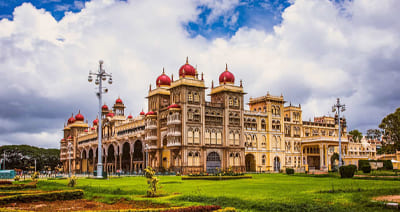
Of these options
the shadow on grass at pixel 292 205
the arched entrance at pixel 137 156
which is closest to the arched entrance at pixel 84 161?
the arched entrance at pixel 137 156

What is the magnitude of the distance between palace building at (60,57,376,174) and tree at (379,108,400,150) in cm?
1152

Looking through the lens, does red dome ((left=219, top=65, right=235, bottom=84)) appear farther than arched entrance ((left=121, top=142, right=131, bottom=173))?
No

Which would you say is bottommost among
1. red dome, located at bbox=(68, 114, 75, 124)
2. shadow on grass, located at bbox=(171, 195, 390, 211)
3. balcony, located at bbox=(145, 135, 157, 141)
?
shadow on grass, located at bbox=(171, 195, 390, 211)

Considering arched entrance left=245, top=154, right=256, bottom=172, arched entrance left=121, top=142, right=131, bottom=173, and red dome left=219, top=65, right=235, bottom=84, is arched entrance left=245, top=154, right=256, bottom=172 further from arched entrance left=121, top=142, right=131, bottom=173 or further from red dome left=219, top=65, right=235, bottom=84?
arched entrance left=121, top=142, right=131, bottom=173

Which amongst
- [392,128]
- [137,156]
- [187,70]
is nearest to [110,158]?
[137,156]

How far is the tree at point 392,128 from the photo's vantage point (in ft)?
227

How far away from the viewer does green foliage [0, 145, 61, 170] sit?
119 m

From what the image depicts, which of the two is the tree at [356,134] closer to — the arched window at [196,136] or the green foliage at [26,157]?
the arched window at [196,136]

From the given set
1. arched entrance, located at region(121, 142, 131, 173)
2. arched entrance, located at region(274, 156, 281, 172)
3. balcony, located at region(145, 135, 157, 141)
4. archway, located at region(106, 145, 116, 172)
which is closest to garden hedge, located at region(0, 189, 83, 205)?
balcony, located at region(145, 135, 157, 141)

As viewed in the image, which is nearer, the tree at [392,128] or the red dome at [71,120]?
the tree at [392,128]

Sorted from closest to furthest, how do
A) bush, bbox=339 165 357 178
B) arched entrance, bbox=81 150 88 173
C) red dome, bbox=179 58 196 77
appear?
bush, bbox=339 165 357 178 < red dome, bbox=179 58 196 77 < arched entrance, bbox=81 150 88 173

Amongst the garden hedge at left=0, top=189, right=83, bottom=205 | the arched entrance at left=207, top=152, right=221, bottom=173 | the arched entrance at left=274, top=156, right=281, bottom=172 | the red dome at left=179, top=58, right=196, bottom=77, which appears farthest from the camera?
the arched entrance at left=274, top=156, right=281, bottom=172

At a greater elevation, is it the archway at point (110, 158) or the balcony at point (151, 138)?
the balcony at point (151, 138)

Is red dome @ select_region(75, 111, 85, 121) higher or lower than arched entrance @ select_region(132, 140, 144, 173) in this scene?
higher
